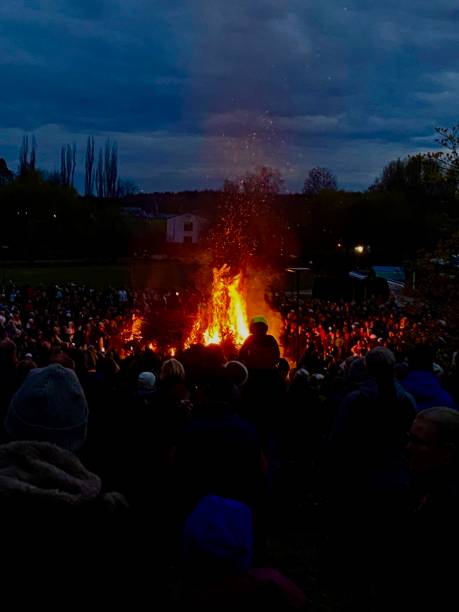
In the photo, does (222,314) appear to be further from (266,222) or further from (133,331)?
(266,222)

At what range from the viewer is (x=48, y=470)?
2.37m

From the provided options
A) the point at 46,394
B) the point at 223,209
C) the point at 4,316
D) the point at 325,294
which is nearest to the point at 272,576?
the point at 46,394

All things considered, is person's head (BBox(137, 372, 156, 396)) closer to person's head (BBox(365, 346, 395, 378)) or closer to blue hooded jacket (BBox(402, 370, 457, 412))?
blue hooded jacket (BBox(402, 370, 457, 412))

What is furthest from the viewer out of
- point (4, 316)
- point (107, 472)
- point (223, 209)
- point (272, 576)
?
point (223, 209)

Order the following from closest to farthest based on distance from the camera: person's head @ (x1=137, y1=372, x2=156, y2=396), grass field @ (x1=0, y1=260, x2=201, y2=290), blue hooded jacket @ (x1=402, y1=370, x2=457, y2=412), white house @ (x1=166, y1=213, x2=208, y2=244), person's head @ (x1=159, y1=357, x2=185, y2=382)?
person's head @ (x1=159, y1=357, x2=185, y2=382) → blue hooded jacket @ (x1=402, y1=370, x2=457, y2=412) → person's head @ (x1=137, y1=372, x2=156, y2=396) → grass field @ (x1=0, y1=260, x2=201, y2=290) → white house @ (x1=166, y1=213, x2=208, y2=244)

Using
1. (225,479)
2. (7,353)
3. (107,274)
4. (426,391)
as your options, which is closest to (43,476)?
(225,479)

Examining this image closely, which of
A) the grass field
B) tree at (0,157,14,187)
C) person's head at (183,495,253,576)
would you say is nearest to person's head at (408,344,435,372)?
person's head at (183,495,253,576)

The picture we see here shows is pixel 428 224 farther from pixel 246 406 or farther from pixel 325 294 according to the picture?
pixel 246 406

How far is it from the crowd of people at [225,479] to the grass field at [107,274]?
1685 inches

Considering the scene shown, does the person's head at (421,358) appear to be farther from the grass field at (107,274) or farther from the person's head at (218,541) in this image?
the grass field at (107,274)

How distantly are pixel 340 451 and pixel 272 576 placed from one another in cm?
238

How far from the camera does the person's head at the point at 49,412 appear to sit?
2.69 meters

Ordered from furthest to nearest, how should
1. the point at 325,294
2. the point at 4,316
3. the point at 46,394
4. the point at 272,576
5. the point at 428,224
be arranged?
the point at 428,224, the point at 325,294, the point at 4,316, the point at 46,394, the point at 272,576

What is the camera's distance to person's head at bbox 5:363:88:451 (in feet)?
8.81
